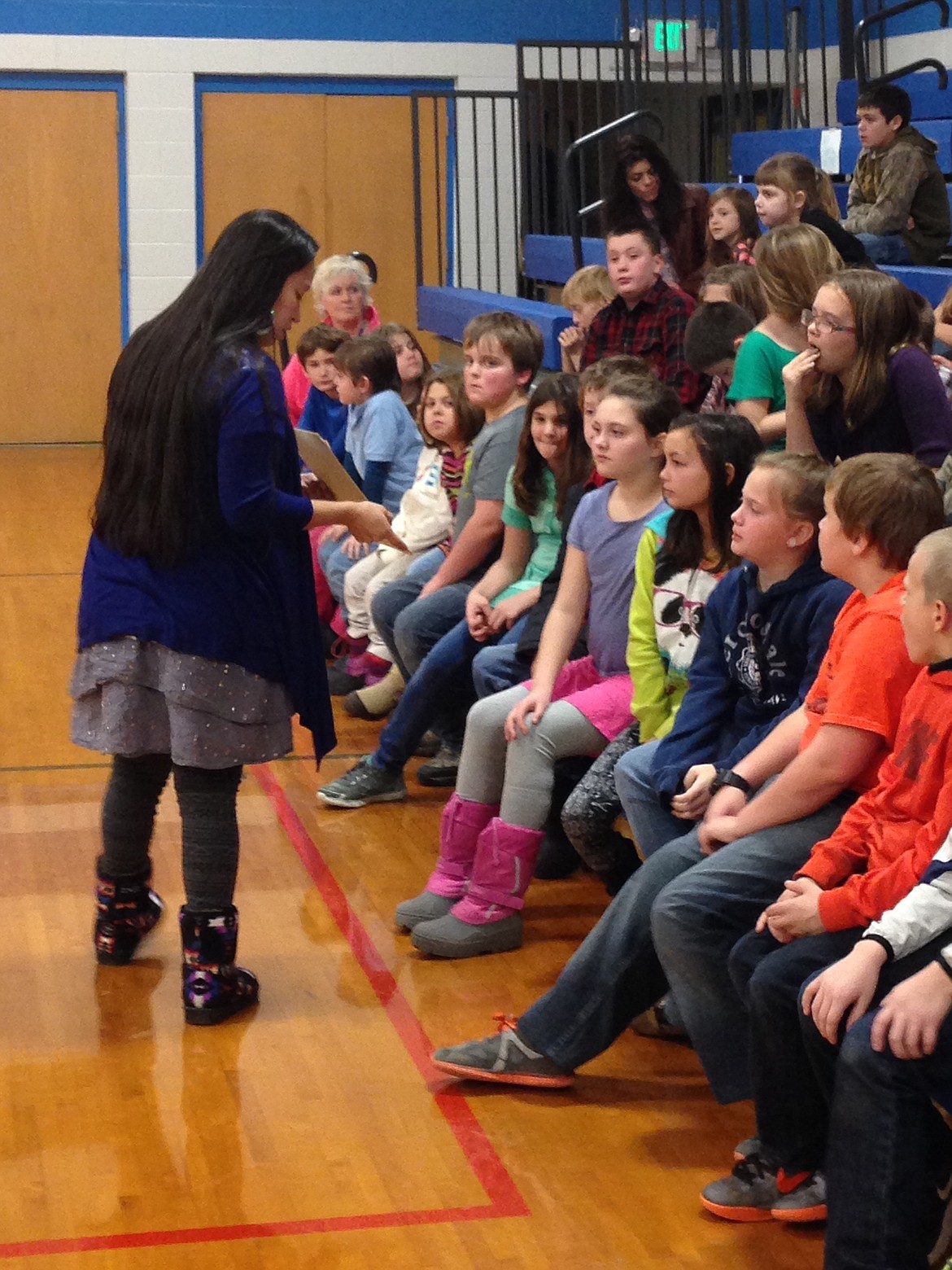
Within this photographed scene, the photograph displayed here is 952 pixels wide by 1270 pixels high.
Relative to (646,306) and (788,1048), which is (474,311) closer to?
(646,306)

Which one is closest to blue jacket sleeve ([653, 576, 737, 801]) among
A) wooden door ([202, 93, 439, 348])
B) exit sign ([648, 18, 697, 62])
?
exit sign ([648, 18, 697, 62])

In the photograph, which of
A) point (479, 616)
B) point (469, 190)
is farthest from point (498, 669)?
point (469, 190)

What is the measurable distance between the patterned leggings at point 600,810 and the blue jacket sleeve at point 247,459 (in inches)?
32.2

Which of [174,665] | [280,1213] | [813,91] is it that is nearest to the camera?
[280,1213]

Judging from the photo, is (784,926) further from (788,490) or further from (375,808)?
(375,808)

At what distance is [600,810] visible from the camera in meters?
3.33

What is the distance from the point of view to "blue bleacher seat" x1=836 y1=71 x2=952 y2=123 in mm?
8258

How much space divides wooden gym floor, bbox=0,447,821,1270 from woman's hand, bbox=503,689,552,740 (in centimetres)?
44

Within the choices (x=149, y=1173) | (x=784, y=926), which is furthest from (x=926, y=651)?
(x=149, y=1173)

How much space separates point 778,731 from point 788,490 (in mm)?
393

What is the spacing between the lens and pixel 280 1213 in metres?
2.49

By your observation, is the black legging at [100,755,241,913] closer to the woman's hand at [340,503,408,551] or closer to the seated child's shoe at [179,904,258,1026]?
the seated child's shoe at [179,904,258,1026]

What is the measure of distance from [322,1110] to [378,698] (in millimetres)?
2325

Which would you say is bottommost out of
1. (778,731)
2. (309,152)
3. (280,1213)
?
(280,1213)
